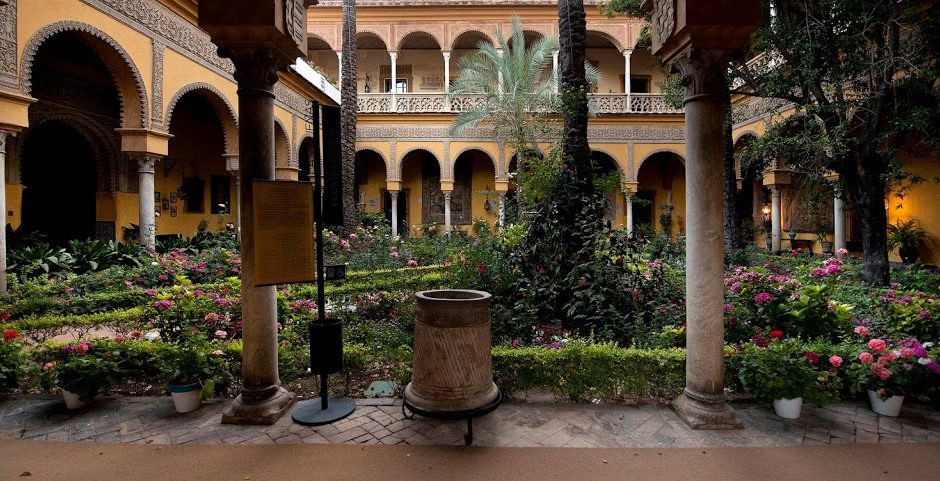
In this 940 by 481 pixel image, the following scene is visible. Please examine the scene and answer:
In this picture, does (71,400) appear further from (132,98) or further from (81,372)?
(132,98)

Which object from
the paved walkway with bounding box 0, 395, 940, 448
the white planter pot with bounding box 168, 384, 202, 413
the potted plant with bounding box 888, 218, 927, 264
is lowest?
the paved walkway with bounding box 0, 395, 940, 448

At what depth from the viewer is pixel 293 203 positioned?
3.35 meters

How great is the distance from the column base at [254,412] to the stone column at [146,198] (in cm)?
759

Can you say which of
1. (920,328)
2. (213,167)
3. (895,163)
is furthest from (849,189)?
(213,167)

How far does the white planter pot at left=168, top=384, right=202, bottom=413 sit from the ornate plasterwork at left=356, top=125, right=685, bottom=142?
15.8 m

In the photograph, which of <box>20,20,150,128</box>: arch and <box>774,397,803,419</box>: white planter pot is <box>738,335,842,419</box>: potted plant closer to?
<box>774,397,803,419</box>: white planter pot

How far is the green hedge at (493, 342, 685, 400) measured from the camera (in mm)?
3615

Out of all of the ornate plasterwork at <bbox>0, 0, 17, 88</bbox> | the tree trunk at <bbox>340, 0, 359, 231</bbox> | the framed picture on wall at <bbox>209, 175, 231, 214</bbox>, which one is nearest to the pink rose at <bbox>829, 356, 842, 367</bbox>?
Result: the ornate plasterwork at <bbox>0, 0, 17, 88</bbox>

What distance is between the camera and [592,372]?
362 centimetres

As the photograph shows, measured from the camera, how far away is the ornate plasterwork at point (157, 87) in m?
9.07

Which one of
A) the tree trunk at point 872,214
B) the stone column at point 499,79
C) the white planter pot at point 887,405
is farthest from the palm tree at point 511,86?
the white planter pot at point 887,405

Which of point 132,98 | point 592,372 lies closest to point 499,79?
point 132,98

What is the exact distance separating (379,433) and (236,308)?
2.68 meters

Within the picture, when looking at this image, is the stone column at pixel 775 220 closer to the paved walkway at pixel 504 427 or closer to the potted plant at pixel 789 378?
the paved walkway at pixel 504 427
